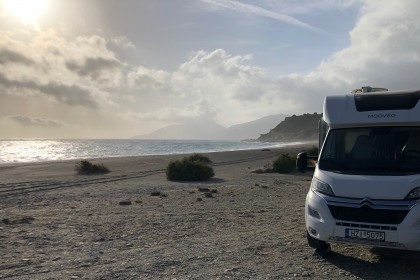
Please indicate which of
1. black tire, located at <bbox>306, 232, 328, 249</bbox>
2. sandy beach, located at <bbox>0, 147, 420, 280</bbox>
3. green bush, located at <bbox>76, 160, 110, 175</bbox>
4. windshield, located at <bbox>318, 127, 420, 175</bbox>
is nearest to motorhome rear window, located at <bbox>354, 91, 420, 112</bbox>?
windshield, located at <bbox>318, 127, 420, 175</bbox>

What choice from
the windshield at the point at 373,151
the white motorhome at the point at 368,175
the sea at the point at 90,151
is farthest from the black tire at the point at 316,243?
the sea at the point at 90,151

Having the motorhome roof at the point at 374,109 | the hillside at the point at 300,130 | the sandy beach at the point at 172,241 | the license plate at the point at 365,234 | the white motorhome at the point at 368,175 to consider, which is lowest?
the sandy beach at the point at 172,241

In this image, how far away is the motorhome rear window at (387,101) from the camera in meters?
7.17

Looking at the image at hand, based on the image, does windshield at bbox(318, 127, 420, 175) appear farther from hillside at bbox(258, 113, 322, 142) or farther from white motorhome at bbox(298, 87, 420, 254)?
hillside at bbox(258, 113, 322, 142)

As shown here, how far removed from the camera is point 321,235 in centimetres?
659

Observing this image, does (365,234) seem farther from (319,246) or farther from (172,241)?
(172,241)

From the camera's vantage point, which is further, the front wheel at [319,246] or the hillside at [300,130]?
the hillside at [300,130]

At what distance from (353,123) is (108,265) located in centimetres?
507

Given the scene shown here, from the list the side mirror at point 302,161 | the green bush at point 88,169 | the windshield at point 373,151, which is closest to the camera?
the windshield at point 373,151

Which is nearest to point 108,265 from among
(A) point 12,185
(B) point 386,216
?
(B) point 386,216

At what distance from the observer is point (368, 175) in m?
6.47

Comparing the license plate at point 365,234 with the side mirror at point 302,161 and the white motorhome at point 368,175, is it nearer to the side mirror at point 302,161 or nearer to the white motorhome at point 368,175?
the white motorhome at point 368,175

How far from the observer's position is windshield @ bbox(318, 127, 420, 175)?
6.68 meters

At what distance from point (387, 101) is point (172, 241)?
199 inches
